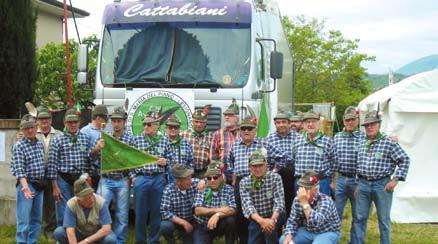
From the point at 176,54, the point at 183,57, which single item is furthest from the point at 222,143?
the point at 176,54

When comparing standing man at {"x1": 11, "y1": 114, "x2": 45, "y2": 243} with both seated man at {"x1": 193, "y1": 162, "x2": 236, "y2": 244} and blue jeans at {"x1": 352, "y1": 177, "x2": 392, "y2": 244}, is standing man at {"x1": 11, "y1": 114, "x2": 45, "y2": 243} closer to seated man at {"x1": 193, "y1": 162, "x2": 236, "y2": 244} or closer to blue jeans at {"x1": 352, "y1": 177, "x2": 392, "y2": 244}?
seated man at {"x1": 193, "y1": 162, "x2": 236, "y2": 244}

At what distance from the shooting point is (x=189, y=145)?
8.80m

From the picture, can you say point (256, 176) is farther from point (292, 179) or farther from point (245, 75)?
point (245, 75)

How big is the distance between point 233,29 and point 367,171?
289 centimetres

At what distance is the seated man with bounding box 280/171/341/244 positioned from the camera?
24.3ft

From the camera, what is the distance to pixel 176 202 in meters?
8.38

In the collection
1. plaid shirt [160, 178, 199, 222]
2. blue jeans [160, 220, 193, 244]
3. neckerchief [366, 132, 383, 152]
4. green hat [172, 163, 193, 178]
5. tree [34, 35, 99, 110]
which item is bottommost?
blue jeans [160, 220, 193, 244]

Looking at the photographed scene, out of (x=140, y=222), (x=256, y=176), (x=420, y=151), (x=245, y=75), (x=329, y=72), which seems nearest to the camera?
(x=256, y=176)

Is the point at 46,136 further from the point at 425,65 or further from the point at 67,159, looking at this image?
the point at 425,65

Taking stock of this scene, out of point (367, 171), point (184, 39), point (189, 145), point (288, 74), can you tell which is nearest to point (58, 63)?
point (288, 74)

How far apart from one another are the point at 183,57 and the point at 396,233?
14.8ft

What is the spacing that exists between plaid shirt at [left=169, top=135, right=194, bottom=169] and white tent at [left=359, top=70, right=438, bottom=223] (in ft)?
16.2

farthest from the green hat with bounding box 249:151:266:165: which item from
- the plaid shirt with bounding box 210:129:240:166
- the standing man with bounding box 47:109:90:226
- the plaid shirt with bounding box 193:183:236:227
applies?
the standing man with bounding box 47:109:90:226

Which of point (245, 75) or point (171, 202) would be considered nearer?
point (171, 202)
